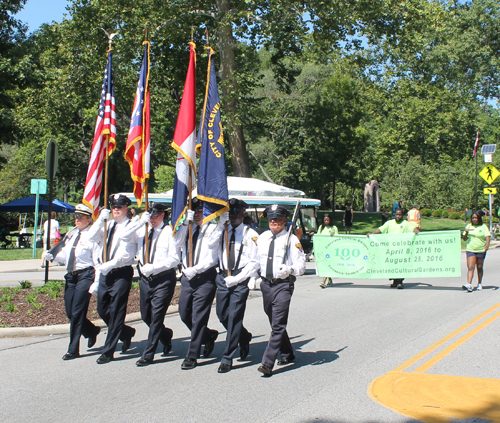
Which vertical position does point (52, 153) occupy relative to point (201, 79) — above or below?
below

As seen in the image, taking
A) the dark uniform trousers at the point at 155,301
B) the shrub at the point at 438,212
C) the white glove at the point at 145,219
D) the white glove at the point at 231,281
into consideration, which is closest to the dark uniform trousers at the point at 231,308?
the white glove at the point at 231,281

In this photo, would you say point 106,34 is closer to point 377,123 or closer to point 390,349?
point 390,349

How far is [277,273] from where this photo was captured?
243 inches

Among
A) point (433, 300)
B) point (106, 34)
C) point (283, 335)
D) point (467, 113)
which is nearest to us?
point (283, 335)

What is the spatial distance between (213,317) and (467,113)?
46479 mm

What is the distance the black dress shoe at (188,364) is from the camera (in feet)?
21.1

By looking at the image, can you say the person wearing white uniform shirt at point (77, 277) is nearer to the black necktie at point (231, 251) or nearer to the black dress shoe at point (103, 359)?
the black dress shoe at point (103, 359)

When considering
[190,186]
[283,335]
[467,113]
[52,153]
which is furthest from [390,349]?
[467,113]

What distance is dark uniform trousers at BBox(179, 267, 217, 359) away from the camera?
645cm

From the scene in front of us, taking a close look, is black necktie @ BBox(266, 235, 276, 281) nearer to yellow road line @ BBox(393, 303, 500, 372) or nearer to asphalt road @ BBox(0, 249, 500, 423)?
asphalt road @ BBox(0, 249, 500, 423)

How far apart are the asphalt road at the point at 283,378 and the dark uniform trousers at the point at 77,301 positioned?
0.31m

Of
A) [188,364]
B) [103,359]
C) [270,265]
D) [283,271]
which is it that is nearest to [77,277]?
[103,359]

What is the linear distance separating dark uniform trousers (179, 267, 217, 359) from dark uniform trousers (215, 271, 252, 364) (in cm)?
12

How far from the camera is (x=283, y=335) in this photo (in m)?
6.21
